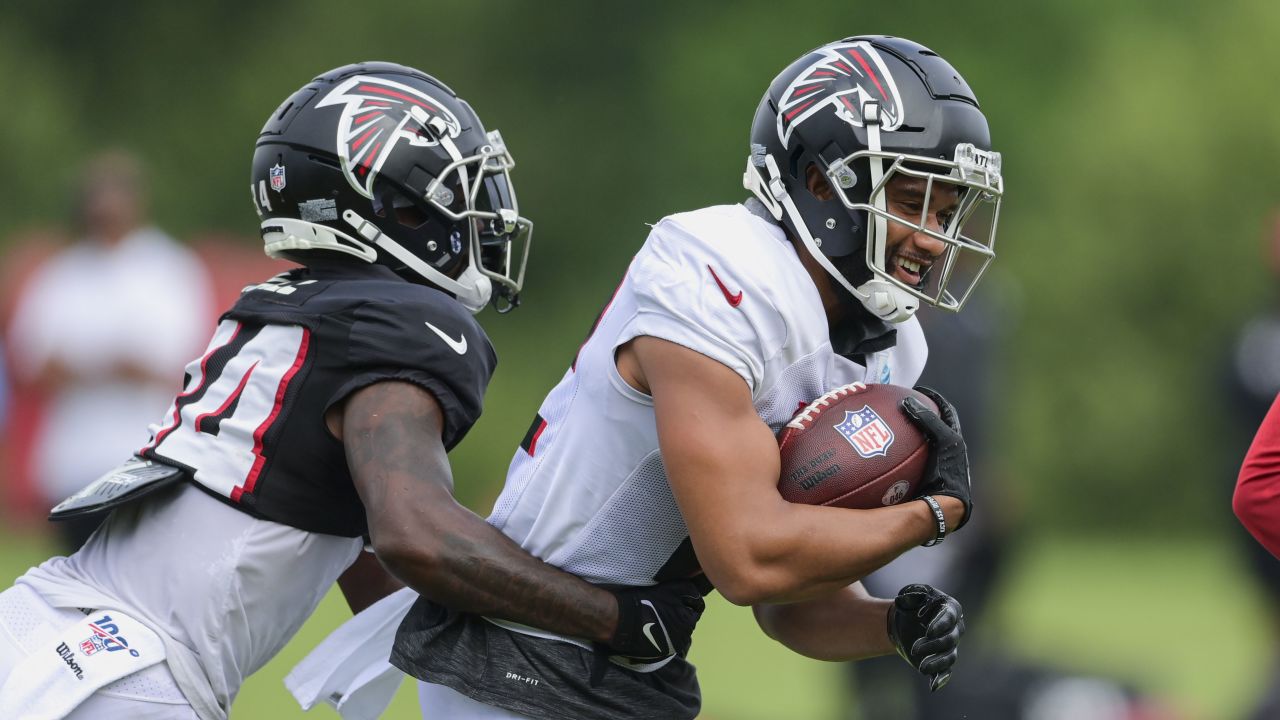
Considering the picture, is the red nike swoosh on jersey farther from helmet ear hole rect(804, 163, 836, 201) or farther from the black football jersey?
the black football jersey

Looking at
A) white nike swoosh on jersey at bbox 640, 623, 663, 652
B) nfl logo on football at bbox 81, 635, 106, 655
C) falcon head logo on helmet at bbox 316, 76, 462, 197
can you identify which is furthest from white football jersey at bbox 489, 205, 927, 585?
nfl logo on football at bbox 81, 635, 106, 655

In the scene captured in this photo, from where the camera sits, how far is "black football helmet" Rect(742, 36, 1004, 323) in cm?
330

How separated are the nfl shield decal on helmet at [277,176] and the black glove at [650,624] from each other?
121 cm

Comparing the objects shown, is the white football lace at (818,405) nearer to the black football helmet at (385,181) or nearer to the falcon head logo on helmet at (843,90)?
the falcon head logo on helmet at (843,90)

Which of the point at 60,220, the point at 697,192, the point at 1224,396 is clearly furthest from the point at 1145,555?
the point at 60,220

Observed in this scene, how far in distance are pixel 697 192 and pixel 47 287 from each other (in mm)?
13759

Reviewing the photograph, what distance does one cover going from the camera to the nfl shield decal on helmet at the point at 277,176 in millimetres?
3699

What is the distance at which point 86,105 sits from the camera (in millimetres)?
22609

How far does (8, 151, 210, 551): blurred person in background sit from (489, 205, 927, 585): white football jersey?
14.3 ft

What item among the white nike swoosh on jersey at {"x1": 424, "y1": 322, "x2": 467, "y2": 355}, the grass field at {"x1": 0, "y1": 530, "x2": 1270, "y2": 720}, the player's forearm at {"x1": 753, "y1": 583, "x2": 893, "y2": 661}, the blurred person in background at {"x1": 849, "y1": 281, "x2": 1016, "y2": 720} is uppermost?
the white nike swoosh on jersey at {"x1": 424, "y1": 322, "x2": 467, "y2": 355}

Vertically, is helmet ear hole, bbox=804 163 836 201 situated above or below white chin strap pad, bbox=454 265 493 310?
above

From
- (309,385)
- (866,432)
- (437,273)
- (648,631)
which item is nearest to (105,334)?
(437,273)

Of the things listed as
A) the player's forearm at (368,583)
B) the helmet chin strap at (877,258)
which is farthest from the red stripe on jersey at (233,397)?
the helmet chin strap at (877,258)

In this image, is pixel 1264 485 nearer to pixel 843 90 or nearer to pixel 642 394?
pixel 843 90
